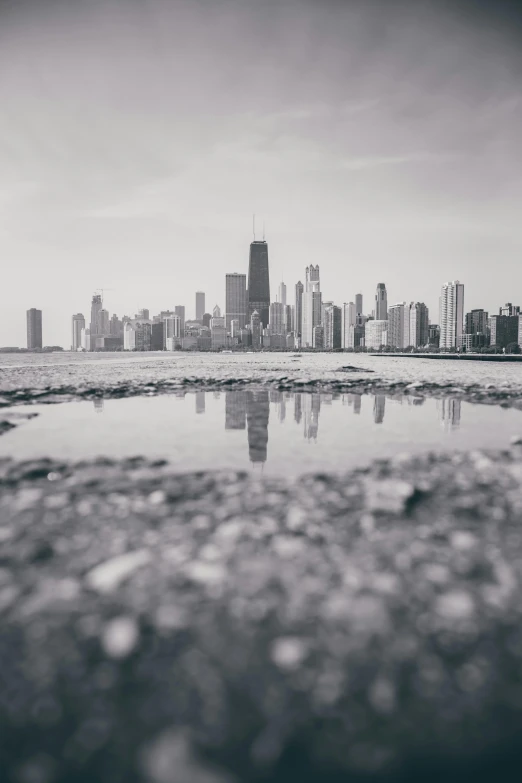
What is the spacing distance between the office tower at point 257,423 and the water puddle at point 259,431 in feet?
0.04

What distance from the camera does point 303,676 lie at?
1.32 meters

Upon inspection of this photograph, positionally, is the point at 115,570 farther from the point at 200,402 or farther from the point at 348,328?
the point at 348,328

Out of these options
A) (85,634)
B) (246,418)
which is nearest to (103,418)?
(246,418)

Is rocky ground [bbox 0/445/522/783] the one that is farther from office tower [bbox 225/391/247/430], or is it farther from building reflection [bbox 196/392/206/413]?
building reflection [bbox 196/392/206/413]

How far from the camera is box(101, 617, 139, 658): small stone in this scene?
1.43 m

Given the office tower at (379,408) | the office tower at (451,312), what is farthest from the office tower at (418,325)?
Result: the office tower at (379,408)

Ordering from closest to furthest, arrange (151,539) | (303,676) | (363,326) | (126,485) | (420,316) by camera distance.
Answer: (303,676)
(151,539)
(126,485)
(420,316)
(363,326)

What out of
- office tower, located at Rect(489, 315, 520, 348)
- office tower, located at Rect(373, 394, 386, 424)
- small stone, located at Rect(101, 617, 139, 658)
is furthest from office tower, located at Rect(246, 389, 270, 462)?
office tower, located at Rect(489, 315, 520, 348)

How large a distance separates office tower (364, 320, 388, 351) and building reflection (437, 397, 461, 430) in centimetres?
14759

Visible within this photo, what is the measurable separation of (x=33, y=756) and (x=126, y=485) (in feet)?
6.99

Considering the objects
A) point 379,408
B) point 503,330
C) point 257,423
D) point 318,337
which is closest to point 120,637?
point 257,423

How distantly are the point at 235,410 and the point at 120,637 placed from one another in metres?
5.49

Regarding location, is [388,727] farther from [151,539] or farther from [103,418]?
[103,418]

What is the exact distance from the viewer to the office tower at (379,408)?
6.17 meters
